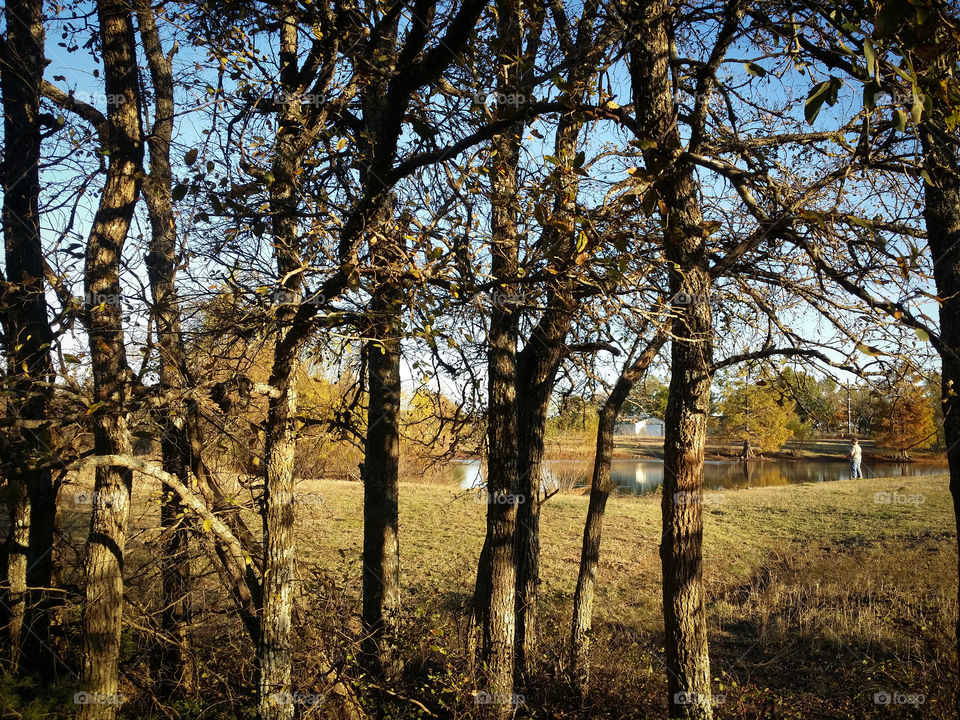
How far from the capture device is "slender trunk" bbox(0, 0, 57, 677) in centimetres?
580

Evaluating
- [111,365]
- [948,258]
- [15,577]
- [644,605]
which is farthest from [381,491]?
[644,605]

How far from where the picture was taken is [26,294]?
5.61m

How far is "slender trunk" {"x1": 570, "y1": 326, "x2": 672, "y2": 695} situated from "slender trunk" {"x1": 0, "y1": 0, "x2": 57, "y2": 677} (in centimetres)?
547

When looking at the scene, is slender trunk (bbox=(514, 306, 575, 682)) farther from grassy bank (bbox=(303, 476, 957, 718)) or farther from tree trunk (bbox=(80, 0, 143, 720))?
tree trunk (bbox=(80, 0, 143, 720))

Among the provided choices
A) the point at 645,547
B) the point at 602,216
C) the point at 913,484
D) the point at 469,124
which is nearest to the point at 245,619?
the point at 602,216

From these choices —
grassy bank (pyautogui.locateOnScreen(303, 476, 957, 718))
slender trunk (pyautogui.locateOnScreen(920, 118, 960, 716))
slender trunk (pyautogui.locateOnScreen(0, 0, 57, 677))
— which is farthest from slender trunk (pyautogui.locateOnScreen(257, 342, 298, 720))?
slender trunk (pyautogui.locateOnScreen(920, 118, 960, 716))

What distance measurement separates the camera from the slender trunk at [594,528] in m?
6.99

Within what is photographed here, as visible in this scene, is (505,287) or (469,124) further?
(469,124)

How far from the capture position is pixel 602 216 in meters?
3.94

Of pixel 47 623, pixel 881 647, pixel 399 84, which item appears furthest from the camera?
pixel 881 647

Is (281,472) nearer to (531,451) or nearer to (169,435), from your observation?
(169,435)

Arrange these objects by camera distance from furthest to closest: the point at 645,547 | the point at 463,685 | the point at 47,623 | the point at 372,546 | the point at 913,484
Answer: the point at 913,484
the point at 645,547
the point at 372,546
the point at 47,623
the point at 463,685

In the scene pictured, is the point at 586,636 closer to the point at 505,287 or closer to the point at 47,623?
the point at 505,287

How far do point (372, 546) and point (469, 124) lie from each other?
4.72m
